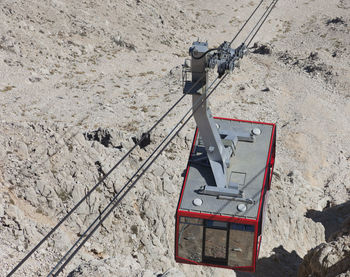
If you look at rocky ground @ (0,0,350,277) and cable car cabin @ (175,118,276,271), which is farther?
rocky ground @ (0,0,350,277)

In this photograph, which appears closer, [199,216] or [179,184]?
[199,216]

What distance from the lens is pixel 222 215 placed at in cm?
1451

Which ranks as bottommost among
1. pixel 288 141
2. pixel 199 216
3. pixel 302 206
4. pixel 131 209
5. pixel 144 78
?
pixel 199 216

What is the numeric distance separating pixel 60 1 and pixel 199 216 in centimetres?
3579

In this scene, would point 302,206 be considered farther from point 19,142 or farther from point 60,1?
point 60,1

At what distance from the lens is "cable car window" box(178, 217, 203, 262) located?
14.8 metres

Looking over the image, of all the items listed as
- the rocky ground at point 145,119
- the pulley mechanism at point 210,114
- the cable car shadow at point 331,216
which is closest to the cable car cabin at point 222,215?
the pulley mechanism at point 210,114

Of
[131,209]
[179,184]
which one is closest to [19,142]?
[131,209]

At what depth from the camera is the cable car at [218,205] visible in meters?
14.5

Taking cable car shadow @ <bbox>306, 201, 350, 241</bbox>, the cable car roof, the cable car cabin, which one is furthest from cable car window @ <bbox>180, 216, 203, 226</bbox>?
cable car shadow @ <bbox>306, 201, 350, 241</bbox>

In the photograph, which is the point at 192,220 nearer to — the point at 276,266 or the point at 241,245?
the point at 241,245

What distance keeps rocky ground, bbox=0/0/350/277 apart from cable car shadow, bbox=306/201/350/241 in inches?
3.0

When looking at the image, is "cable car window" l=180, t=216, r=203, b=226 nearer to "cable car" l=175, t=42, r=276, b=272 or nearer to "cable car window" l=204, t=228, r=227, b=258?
"cable car" l=175, t=42, r=276, b=272

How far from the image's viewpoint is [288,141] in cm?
3105
